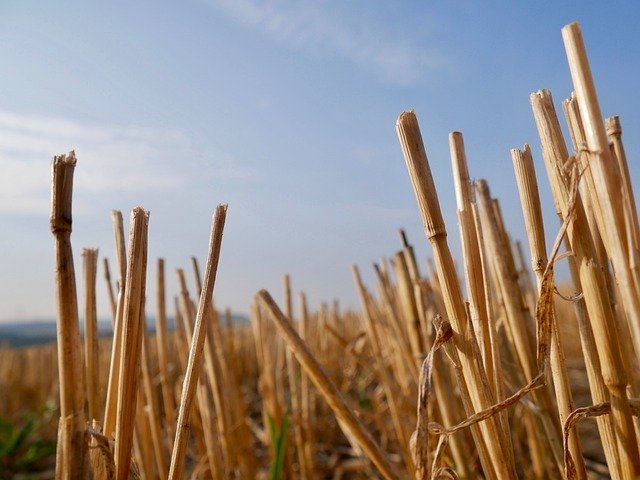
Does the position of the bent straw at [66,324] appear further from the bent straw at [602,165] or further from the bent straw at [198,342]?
the bent straw at [602,165]

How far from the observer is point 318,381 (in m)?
0.64

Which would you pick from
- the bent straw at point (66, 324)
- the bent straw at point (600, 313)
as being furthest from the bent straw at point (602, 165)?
the bent straw at point (66, 324)

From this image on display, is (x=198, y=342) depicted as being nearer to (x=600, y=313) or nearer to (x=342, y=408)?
(x=342, y=408)

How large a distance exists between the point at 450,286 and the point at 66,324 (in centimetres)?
34

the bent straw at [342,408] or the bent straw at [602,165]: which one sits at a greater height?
the bent straw at [602,165]

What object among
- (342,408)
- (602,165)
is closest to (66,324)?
(342,408)

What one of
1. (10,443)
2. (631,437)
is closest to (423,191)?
(631,437)

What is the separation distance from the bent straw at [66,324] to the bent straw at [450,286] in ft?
0.96

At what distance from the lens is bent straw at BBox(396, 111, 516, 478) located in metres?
0.52

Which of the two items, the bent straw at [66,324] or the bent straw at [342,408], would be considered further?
the bent straw at [342,408]

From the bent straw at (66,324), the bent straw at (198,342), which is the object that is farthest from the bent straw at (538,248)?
the bent straw at (66,324)

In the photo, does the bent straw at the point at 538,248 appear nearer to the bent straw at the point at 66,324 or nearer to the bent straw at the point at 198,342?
the bent straw at the point at 198,342

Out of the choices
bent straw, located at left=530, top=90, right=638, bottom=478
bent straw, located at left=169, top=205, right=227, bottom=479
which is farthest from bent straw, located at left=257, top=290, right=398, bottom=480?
bent straw, located at left=530, top=90, right=638, bottom=478

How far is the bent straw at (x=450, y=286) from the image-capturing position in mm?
521
